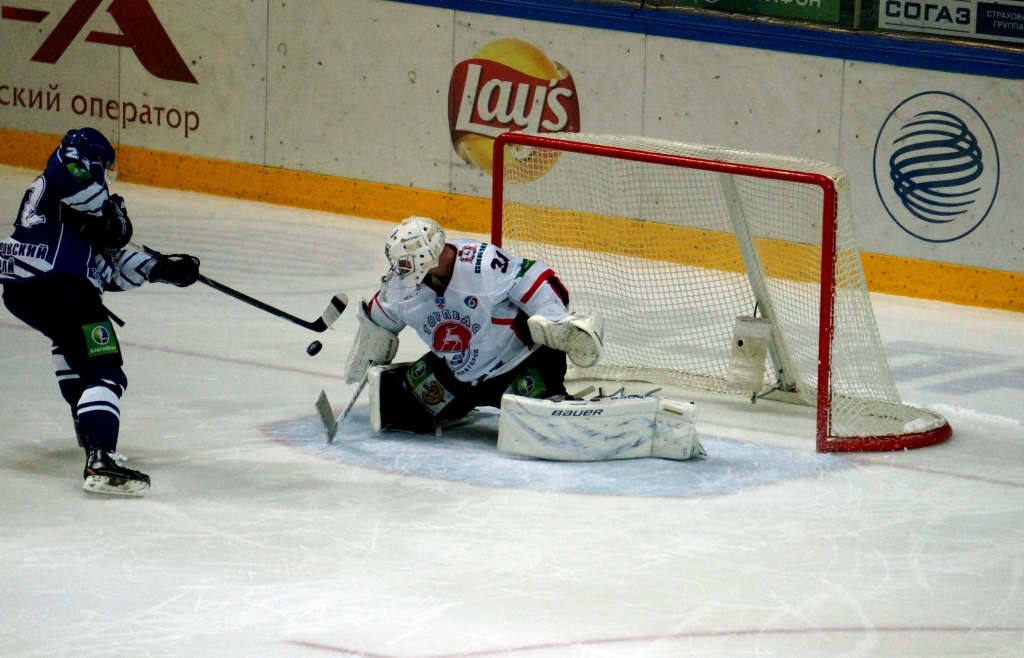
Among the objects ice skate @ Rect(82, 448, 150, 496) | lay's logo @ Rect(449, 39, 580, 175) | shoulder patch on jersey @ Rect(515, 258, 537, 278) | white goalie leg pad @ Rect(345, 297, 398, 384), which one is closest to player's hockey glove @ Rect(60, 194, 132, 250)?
ice skate @ Rect(82, 448, 150, 496)

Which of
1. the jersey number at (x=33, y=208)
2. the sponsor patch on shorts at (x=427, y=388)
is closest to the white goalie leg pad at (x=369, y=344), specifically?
the sponsor patch on shorts at (x=427, y=388)

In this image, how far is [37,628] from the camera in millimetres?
3748

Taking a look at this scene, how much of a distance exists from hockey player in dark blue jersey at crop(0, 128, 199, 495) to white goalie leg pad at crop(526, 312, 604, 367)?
1.28 m

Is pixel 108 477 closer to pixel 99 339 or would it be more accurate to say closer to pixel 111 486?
pixel 111 486

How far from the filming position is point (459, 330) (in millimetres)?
5320

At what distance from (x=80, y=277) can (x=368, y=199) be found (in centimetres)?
516

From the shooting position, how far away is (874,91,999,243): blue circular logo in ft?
26.3

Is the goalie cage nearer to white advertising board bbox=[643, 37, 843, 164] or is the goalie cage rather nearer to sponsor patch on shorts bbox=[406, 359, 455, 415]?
white advertising board bbox=[643, 37, 843, 164]

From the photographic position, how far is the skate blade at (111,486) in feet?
15.4

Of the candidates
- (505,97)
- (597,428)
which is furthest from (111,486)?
(505,97)

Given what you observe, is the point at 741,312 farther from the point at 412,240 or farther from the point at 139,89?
the point at 139,89

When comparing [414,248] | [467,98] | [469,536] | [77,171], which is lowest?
[469,536]

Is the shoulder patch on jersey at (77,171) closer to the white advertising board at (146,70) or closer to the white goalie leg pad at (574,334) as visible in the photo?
the white goalie leg pad at (574,334)

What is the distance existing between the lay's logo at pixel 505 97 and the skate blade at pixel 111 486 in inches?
186
